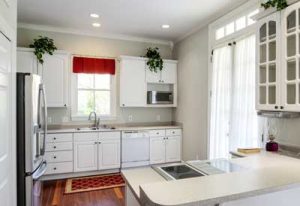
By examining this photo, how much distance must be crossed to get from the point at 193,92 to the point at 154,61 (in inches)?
43.1

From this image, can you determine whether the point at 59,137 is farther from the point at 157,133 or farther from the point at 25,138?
the point at 157,133

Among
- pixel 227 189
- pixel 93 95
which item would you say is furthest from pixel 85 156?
pixel 227 189

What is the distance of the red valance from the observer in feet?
14.5

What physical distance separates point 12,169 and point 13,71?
0.99 meters

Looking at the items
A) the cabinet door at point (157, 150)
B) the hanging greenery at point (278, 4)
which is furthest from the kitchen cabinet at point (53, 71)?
the hanging greenery at point (278, 4)

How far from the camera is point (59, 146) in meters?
3.87

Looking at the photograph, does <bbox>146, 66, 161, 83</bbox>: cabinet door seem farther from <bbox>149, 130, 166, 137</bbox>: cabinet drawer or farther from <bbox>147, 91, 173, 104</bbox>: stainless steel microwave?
<bbox>149, 130, 166, 137</bbox>: cabinet drawer

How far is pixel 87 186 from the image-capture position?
364 cm

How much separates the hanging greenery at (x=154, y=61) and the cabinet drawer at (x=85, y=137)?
72.3 inches

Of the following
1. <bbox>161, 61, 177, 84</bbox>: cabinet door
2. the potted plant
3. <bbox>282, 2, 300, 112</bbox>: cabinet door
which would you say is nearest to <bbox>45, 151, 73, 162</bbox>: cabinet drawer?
the potted plant

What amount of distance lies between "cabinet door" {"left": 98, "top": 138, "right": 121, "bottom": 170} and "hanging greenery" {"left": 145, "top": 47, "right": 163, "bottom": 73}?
1.74m

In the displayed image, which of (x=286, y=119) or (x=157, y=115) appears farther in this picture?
(x=157, y=115)

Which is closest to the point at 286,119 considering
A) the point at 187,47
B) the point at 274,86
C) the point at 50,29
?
the point at 274,86

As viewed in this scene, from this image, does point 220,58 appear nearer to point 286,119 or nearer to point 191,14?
point 191,14
